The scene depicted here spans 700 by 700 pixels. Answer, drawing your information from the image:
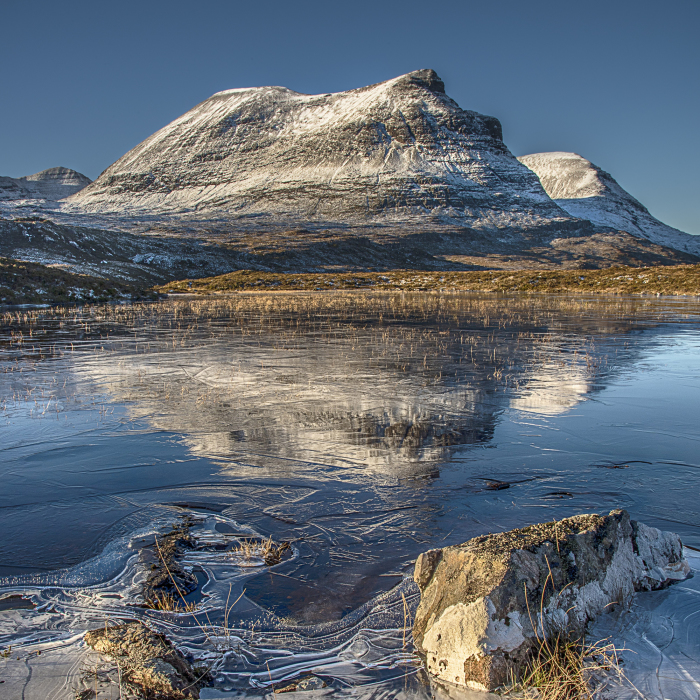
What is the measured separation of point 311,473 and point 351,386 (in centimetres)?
448

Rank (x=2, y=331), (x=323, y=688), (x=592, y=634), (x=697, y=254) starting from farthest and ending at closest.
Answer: (x=697, y=254), (x=2, y=331), (x=592, y=634), (x=323, y=688)

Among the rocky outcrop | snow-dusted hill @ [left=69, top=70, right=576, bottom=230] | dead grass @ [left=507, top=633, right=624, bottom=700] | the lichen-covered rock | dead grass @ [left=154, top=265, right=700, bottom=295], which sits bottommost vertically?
the lichen-covered rock

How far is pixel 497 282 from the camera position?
197 feet

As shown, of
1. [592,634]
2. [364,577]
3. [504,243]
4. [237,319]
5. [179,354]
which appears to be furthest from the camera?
[504,243]

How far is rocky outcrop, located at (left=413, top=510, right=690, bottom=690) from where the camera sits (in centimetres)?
296

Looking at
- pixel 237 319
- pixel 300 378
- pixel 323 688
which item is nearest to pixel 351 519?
pixel 323 688

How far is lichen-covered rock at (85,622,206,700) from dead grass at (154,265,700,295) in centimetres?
5225

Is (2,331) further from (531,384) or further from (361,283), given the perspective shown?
(361,283)

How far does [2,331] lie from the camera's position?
2052 centimetres

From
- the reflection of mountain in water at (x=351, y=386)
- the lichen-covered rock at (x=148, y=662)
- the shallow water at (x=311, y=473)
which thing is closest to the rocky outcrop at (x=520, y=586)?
the shallow water at (x=311, y=473)

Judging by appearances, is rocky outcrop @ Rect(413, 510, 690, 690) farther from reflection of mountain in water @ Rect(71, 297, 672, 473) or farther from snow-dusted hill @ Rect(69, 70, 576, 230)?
snow-dusted hill @ Rect(69, 70, 576, 230)

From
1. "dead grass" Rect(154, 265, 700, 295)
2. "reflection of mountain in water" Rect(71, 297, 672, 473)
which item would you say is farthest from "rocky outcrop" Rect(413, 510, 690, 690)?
"dead grass" Rect(154, 265, 700, 295)

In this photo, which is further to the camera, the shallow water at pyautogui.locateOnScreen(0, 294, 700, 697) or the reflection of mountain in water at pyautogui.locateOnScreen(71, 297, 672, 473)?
the reflection of mountain in water at pyautogui.locateOnScreen(71, 297, 672, 473)

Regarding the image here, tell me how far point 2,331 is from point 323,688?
22038 mm
